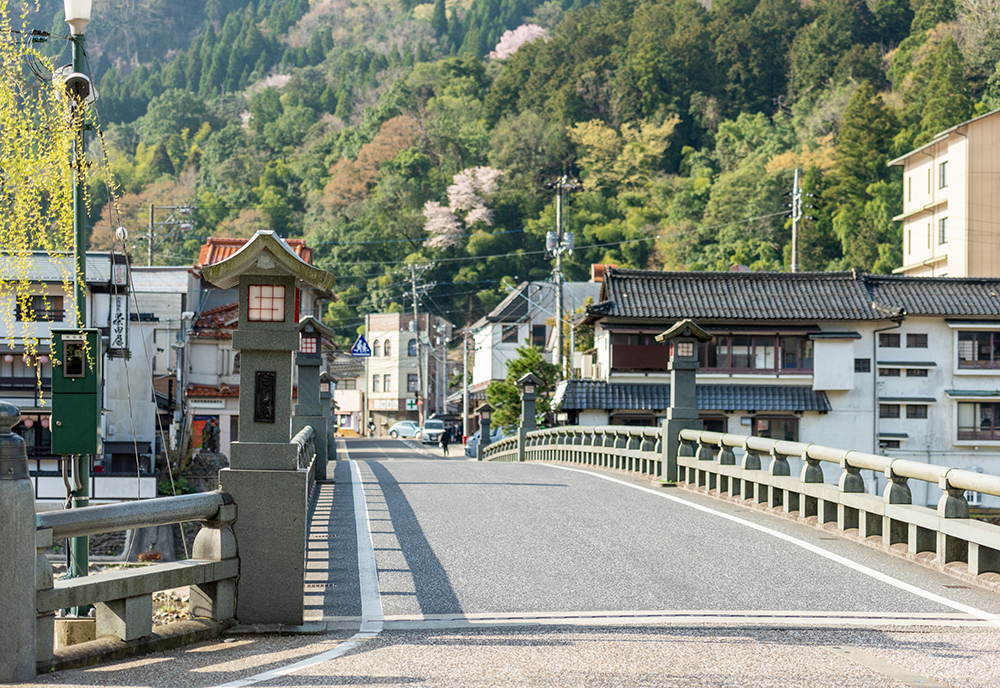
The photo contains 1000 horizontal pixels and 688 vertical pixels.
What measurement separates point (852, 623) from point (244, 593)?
4288 millimetres

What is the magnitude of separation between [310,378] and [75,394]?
11.0m

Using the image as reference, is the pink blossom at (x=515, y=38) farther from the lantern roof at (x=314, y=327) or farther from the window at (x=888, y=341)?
the lantern roof at (x=314, y=327)

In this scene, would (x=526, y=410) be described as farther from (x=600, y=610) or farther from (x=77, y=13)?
(x=600, y=610)

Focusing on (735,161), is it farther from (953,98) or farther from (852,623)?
(852,623)

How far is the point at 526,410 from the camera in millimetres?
34812

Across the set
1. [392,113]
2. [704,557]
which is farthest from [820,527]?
[392,113]

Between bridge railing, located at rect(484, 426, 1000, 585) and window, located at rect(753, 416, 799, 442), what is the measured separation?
828 inches

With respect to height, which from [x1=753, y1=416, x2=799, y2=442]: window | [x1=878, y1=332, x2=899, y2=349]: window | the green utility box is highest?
[x1=878, y1=332, x2=899, y2=349]: window

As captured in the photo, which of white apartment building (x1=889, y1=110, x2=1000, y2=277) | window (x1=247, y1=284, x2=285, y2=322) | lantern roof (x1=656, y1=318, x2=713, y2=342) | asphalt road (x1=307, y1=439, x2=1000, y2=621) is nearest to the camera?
window (x1=247, y1=284, x2=285, y2=322)

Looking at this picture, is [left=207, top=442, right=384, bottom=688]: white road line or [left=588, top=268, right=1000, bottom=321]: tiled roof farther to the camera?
[left=588, top=268, right=1000, bottom=321]: tiled roof

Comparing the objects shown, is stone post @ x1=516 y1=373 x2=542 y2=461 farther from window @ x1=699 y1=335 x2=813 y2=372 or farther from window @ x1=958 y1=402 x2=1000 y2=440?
window @ x1=958 y1=402 x2=1000 y2=440

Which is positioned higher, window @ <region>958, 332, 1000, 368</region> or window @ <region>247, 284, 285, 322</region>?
window @ <region>958, 332, 1000, 368</region>

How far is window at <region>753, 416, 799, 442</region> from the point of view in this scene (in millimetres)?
39719

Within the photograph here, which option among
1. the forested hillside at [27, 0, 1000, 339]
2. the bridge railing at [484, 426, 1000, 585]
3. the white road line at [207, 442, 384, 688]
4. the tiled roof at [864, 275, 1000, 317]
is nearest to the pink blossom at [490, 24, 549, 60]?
the forested hillside at [27, 0, 1000, 339]
